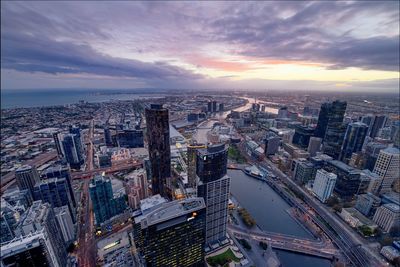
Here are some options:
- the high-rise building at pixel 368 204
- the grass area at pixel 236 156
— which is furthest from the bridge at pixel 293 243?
the grass area at pixel 236 156

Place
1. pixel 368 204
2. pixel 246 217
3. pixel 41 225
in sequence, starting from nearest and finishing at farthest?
pixel 41 225 → pixel 368 204 → pixel 246 217

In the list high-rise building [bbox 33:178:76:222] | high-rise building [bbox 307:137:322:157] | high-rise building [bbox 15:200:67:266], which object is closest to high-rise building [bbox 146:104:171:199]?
high-rise building [bbox 33:178:76:222]

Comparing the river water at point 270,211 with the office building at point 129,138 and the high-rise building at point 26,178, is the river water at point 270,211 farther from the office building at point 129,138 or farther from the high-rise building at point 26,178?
the high-rise building at point 26,178

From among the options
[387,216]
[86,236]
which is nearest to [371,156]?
[387,216]

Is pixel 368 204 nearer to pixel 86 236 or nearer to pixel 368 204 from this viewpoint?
pixel 368 204

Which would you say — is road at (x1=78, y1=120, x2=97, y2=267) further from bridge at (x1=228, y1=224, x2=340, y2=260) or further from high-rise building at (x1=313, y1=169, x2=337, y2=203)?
high-rise building at (x1=313, y1=169, x2=337, y2=203)

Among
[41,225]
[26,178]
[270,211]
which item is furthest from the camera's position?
[270,211]

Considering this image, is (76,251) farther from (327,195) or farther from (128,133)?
(327,195)
